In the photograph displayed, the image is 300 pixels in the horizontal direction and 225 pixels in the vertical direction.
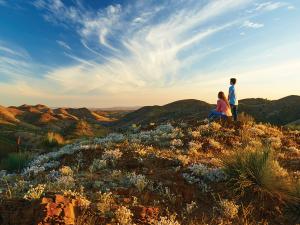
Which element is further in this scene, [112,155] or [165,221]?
[112,155]

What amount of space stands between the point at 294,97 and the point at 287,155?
7163 cm

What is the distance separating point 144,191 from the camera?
385 inches

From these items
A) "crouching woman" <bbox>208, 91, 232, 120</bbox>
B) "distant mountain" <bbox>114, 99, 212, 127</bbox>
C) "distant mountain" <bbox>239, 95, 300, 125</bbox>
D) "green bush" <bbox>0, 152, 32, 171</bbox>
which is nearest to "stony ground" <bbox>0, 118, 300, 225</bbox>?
"green bush" <bbox>0, 152, 32, 171</bbox>

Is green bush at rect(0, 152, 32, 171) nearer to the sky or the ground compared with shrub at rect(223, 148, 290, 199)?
nearer to the ground

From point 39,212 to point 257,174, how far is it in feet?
19.9

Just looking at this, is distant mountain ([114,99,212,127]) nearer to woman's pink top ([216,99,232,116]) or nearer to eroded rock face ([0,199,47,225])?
woman's pink top ([216,99,232,116])

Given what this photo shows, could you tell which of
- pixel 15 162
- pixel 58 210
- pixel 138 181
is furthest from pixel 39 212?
pixel 15 162

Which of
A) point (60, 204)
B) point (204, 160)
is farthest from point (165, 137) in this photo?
point (60, 204)

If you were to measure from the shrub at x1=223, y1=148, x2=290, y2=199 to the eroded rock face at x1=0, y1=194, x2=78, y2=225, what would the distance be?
480 cm

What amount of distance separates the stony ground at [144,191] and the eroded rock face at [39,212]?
17mm

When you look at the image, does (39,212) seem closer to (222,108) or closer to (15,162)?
(15,162)

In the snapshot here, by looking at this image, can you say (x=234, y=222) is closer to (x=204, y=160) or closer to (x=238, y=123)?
(x=204, y=160)

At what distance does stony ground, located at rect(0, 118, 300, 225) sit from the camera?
25.2 feet

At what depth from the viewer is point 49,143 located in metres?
24.9
